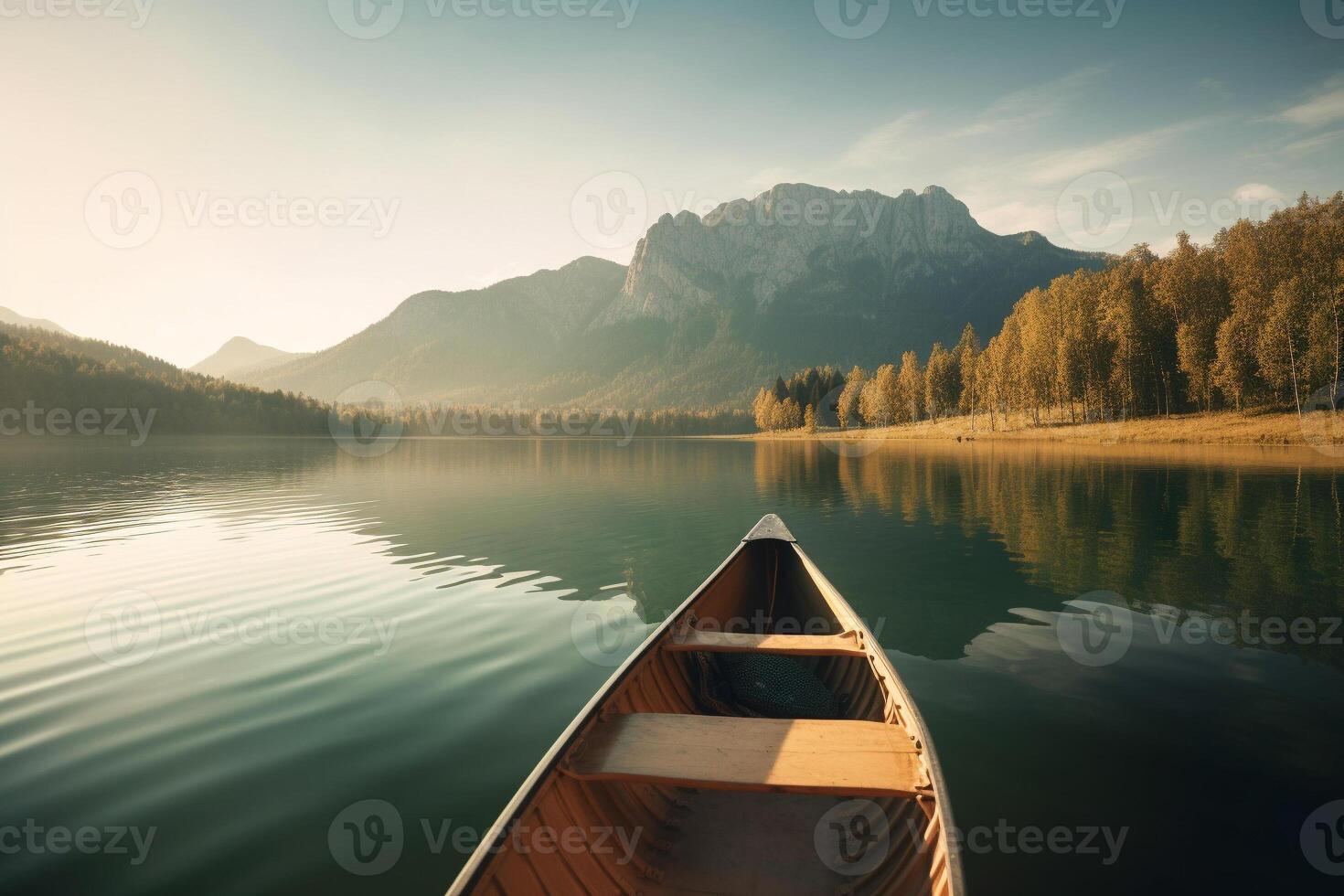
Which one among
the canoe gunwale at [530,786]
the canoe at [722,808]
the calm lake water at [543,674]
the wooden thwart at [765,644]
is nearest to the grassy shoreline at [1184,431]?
the calm lake water at [543,674]

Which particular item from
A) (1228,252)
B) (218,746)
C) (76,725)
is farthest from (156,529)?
(1228,252)

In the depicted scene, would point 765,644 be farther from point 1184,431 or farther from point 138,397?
point 138,397

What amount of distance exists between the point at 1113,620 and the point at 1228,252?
73.9 m

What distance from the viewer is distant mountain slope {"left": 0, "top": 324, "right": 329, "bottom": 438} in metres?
140

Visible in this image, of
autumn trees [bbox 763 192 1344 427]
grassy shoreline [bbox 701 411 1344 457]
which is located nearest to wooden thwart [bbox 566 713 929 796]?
grassy shoreline [bbox 701 411 1344 457]

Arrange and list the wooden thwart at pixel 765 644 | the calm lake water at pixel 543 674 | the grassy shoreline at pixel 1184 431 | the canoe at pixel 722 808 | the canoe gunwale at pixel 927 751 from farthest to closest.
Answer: the grassy shoreline at pixel 1184 431 → the wooden thwart at pixel 765 644 → the calm lake water at pixel 543 674 → the canoe at pixel 722 808 → the canoe gunwale at pixel 927 751

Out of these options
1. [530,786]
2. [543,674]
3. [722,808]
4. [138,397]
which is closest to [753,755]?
[722,808]

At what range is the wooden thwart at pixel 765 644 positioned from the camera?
8.21m

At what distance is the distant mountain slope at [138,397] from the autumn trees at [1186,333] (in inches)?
7252

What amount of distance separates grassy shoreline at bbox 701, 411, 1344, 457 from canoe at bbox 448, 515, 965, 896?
62414mm

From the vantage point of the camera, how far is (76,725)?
9094mm

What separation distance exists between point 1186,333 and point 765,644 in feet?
253

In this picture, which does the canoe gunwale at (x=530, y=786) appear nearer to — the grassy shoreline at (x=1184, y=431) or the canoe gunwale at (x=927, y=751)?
the canoe gunwale at (x=927, y=751)

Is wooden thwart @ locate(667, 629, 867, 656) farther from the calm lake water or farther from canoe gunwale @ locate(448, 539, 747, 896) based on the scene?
the calm lake water
